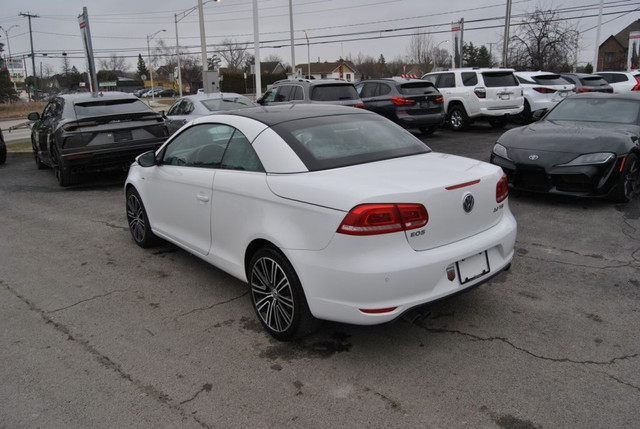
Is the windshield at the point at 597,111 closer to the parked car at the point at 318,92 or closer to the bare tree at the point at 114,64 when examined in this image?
the parked car at the point at 318,92

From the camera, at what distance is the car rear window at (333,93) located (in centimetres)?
1242

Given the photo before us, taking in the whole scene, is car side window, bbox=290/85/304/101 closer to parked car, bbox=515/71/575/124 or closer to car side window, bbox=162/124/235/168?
car side window, bbox=162/124/235/168

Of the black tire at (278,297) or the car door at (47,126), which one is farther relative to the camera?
the car door at (47,126)

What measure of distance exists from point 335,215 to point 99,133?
289 inches

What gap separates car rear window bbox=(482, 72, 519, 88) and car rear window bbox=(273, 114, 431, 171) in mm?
11992

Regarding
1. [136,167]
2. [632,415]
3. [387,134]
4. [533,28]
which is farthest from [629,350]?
[533,28]

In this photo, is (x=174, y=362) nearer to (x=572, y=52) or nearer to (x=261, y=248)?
(x=261, y=248)

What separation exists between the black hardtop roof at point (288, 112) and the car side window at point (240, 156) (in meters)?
0.22

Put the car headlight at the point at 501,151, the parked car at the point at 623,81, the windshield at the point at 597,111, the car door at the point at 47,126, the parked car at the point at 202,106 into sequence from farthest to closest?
the parked car at the point at 623,81, the parked car at the point at 202,106, the car door at the point at 47,126, the windshield at the point at 597,111, the car headlight at the point at 501,151

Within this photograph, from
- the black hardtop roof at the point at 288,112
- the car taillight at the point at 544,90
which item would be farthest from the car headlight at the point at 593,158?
the car taillight at the point at 544,90

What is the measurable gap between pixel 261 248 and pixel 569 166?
4.98 metres

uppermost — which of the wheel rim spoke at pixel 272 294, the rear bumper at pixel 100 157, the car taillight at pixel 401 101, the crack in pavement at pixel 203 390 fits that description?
the car taillight at pixel 401 101

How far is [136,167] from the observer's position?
571 cm

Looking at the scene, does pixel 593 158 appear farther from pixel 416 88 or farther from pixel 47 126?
pixel 47 126
